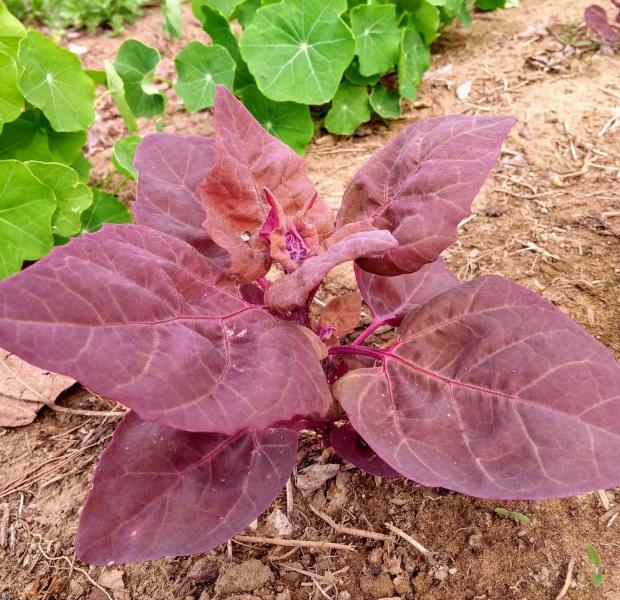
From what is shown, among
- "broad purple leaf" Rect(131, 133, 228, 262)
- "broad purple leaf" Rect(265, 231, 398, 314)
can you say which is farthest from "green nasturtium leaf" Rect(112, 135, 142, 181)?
"broad purple leaf" Rect(265, 231, 398, 314)

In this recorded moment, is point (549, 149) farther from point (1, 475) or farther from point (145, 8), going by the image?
point (145, 8)

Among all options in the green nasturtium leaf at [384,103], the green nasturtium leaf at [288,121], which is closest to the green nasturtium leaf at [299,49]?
the green nasturtium leaf at [288,121]

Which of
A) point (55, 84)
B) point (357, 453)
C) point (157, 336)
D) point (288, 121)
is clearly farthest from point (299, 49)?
point (157, 336)

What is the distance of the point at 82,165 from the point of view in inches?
91.4

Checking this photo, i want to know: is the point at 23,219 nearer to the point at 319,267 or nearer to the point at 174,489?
the point at 174,489

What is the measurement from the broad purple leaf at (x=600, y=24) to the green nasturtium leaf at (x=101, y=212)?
2.23 metres

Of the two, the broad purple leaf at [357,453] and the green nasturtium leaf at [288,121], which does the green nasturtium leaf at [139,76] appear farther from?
the broad purple leaf at [357,453]

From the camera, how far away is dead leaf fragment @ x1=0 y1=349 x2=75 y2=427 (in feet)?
5.13

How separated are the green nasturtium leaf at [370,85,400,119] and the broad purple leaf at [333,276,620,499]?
172cm

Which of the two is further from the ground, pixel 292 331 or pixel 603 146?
pixel 292 331

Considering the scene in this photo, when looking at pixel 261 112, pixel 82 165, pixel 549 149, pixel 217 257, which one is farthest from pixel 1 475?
pixel 549 149

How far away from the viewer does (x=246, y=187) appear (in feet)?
3.49

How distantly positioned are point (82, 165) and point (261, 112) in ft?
2.57

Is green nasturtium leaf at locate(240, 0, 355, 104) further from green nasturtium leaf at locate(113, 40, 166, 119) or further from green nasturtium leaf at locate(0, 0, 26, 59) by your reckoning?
green nasturtium leaf at locate(0, 0, 26, 59)
